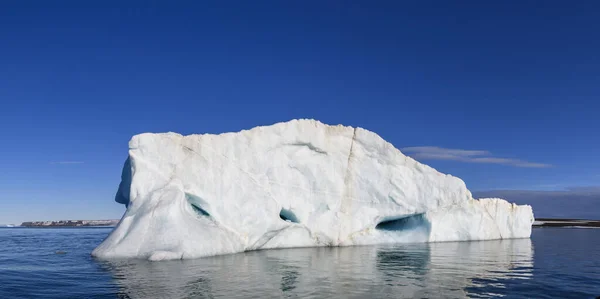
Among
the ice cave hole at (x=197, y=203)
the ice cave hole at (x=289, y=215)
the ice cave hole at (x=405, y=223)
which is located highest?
the ice cave hole at (x=197, y=203)

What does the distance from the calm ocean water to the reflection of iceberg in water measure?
0.02 m

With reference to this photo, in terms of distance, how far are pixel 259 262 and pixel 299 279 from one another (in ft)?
14.3

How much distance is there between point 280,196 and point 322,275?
9.83 metres

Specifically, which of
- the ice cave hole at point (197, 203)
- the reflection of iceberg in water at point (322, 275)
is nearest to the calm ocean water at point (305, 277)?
the reflection of iceberg in water at point (322, 275)

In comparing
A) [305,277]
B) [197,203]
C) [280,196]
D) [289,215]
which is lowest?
[305,277]

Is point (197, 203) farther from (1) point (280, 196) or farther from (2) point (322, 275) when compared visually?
(2) point (322, 275)

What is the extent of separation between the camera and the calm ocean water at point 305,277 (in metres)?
11.0

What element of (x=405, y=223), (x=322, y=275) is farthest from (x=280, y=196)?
(x=405, y=223)

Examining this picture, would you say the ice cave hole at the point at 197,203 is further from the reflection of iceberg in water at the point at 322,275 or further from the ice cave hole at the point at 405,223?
the ice cave hole at the point at 405,223

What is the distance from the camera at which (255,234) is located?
2172 cm

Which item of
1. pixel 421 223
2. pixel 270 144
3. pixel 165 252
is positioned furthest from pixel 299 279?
pixel 421 223

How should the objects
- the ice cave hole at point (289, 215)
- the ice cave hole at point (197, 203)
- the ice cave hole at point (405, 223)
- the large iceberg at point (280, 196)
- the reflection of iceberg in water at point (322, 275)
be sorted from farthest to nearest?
1. the ice cave hole at point (405, 223)
2. the ice cave hole at point (289, 215)
3. the ice cave hole at point (197, 203)
4. the large iceberg at point (280, 196)
5. the reflection of iceberg in water at point (322, 275)

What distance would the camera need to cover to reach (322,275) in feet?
44.9

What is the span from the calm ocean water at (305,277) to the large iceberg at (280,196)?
172cm
